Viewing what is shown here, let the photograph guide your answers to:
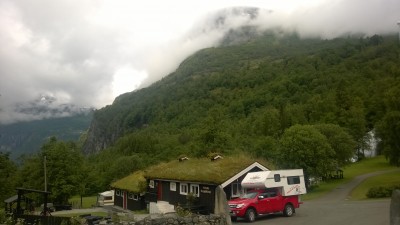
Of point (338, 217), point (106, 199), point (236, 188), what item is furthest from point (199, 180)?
point (106, 199)

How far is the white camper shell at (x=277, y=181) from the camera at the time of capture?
1021 inches

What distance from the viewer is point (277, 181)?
86.5 feet

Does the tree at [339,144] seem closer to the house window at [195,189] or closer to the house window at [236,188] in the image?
the house window at [236,188]

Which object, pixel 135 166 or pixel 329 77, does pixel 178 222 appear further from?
pixel 329 77

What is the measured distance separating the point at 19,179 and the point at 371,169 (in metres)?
56.4

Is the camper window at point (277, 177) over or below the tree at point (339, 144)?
below

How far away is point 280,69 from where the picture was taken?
579 ft

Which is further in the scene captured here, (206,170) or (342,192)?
(342,192)

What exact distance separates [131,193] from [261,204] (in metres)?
22.5

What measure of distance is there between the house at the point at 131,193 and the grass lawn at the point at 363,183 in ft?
55.8

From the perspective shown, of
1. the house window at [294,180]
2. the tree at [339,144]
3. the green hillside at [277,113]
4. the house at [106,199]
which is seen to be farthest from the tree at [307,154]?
the house at [106,199]

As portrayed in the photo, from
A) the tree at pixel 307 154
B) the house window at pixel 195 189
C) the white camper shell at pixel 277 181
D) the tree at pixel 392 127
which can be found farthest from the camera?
the tree at pixel 307 154

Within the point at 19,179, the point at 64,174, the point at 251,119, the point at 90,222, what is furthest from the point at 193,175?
the point at 251,119

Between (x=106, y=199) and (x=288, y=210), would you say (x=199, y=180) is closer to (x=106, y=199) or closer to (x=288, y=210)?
(x=288, y=210)
